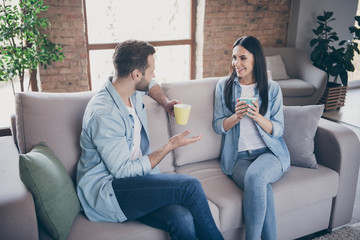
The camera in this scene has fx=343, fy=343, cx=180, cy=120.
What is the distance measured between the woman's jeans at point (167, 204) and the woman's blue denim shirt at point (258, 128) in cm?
51

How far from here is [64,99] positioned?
1.82 m

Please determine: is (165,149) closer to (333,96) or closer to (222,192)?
(222,192)

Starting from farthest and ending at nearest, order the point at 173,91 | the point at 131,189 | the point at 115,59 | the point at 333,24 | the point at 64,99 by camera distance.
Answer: the point at 333,24
the point at 173,91
the point at 64,99
the point at 115,59
the point at 131,189

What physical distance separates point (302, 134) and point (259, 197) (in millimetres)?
590

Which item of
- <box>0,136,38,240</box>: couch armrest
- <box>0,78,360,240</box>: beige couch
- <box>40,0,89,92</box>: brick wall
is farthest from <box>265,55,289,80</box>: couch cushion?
<box>0,136,38,240</box>: couch armrest

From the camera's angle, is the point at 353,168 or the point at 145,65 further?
the point at 353,168

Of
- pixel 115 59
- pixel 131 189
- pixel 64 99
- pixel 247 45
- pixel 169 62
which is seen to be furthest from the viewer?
pixel 169 62

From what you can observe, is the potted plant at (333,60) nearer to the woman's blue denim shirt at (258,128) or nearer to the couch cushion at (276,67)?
the couch cushion at (276,67)

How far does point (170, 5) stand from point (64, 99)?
2869mm

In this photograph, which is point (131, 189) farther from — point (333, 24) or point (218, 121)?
point (333, 24)

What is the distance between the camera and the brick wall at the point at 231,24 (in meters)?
4.46

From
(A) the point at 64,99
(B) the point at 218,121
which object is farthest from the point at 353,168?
(A) the point at 64,99

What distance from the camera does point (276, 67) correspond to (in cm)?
461

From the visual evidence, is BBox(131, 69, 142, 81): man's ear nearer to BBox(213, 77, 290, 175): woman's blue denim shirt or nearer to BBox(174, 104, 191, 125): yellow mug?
BBox(174, 104, 191, 125): yellow mug
